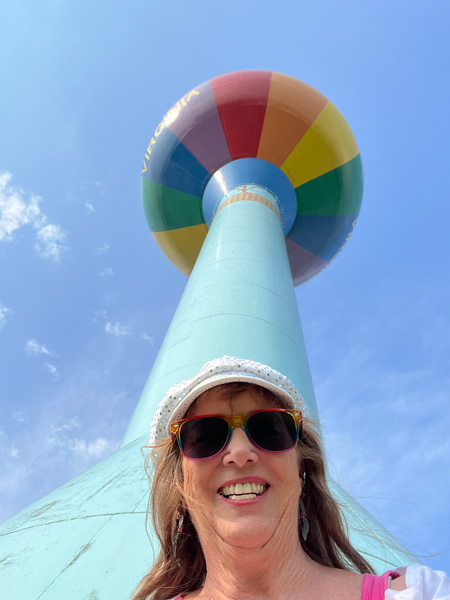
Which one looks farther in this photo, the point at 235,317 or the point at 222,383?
the point at 235,317

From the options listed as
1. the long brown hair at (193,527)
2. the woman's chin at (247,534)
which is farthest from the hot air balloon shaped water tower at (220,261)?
the woman's chin at (247,534)

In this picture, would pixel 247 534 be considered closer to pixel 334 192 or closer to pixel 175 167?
pixel 175 167

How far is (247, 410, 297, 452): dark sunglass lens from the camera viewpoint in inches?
66.1

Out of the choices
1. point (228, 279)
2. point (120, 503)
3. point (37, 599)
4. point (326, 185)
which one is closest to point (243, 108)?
point (326, 185)

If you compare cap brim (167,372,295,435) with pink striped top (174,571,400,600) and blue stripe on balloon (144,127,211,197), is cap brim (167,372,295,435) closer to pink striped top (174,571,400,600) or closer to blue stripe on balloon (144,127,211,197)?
pink striped top (174,571,400,600)

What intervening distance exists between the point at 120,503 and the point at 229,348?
1582mm

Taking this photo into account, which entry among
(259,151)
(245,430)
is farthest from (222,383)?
(259,151)

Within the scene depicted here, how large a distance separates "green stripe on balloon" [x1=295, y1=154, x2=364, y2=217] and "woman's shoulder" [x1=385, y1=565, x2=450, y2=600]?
7434mm

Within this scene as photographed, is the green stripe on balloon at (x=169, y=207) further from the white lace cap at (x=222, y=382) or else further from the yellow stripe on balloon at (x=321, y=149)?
the white lace cap at (x=222, y=382)

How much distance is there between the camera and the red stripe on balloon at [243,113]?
7668mm

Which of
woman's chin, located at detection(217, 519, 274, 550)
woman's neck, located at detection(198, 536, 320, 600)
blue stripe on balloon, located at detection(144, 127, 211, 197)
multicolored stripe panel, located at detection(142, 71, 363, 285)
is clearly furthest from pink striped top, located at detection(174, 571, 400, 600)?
blue stripe on balloon, located at detection(144, 127, 211, 197)

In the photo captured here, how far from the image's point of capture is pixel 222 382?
5.79 feet

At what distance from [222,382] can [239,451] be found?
0.90 feet

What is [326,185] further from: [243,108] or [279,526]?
[279,526]
